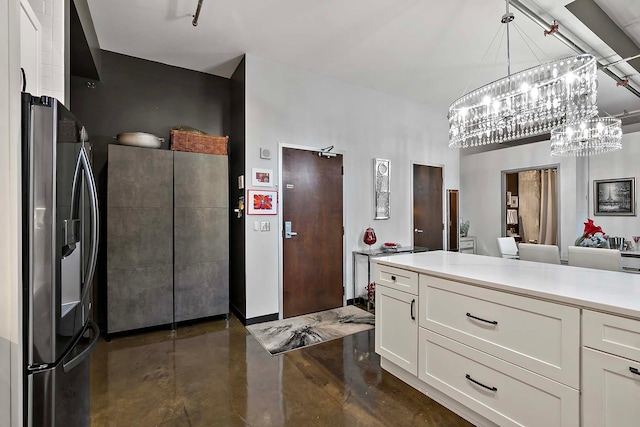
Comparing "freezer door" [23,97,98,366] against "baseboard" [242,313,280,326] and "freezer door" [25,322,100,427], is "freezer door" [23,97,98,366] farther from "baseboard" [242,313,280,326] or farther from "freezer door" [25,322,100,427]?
"baseboard" [242,313,280,326]

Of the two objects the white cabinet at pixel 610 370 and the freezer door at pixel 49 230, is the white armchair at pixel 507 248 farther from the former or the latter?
the freezer door at pixel 49 230

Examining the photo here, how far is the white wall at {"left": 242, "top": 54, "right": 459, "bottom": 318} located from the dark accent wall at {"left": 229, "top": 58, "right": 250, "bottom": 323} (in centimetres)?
10

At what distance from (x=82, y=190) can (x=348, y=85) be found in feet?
11.8

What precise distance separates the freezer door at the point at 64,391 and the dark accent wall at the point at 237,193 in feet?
6.54

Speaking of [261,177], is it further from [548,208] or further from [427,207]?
[548,208]

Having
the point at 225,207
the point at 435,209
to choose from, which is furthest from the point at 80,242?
the point at 435,209

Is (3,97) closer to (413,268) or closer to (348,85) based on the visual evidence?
(413,268)

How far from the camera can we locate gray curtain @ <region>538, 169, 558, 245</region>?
18.9ft

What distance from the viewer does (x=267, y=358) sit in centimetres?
269

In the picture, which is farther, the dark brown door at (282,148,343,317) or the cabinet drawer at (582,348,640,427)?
the dark brown door at (282,148,343,317)

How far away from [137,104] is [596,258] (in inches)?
193

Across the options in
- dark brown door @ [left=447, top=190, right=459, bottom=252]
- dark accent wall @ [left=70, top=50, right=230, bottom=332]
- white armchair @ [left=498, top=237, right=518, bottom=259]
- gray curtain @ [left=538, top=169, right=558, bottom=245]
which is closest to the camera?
dark accent wall @ [left=70, top=50, right=230, bottom=332]

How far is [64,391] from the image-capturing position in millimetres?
1317

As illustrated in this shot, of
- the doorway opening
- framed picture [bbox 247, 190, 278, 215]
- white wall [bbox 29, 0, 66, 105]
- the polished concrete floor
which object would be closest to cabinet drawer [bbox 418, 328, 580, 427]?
the polished concrete floor
